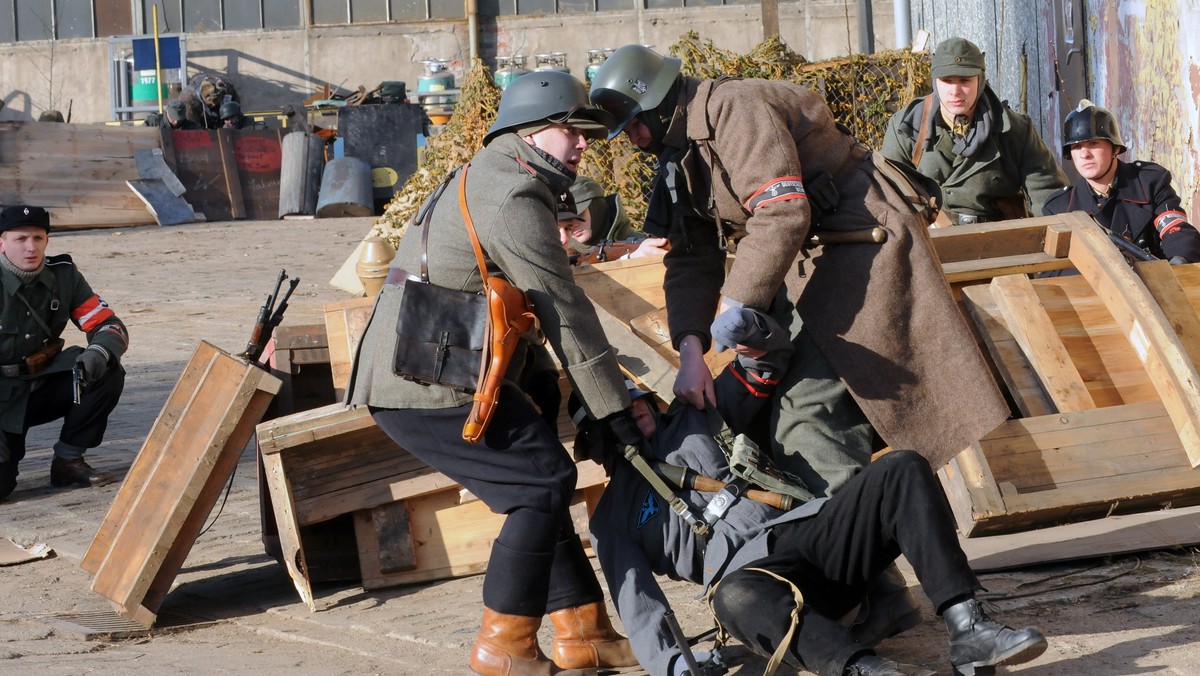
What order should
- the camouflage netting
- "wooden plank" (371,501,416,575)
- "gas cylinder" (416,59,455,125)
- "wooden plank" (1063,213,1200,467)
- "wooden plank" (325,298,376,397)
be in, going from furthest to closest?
1. "gas cylinder" (416,59,455,125)
2. the camouflage netting
3. "wooden plank" (325,298,376,397)
4. "wooden plank" (371,501,416,575)
5. "wooden plank" (1063,213,1200,467)

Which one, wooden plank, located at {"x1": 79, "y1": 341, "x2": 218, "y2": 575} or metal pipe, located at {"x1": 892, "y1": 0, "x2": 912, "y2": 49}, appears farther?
metal pipe, located at {"x1": 892, "y1": 0, "x2": 912, "y2": 49}

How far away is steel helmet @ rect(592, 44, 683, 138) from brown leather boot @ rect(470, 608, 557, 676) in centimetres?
135

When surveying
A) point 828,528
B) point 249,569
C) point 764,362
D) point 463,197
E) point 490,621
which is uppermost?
point 463,197

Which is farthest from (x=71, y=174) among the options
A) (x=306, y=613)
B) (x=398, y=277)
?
(x=398, y=277)

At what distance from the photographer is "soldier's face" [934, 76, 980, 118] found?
6008mm

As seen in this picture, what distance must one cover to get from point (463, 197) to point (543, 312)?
37 centimetres

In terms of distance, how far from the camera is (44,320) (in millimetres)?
6922

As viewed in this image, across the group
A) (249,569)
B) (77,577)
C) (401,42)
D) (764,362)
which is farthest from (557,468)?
(401,42)

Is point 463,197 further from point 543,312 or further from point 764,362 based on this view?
point 764,362

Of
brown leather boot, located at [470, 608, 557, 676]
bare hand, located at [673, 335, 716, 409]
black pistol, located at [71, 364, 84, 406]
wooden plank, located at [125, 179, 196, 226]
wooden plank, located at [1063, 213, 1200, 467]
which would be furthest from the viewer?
wooden plank, located at [125, 179, 196, 226]

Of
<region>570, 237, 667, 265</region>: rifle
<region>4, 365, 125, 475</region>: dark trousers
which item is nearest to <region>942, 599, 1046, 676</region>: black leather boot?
<region>570, 237, 667, 265</region>: rifle

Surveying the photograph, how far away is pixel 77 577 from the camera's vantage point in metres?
5.32

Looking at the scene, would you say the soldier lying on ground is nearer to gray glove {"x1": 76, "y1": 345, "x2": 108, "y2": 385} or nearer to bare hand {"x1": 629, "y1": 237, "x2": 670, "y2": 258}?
bare hand {"x1": 629, "y1": 237, "x2": 670, "y2": 258}

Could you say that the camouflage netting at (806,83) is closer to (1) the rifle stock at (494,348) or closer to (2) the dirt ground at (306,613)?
(2) the dirt ground at (306,613)
